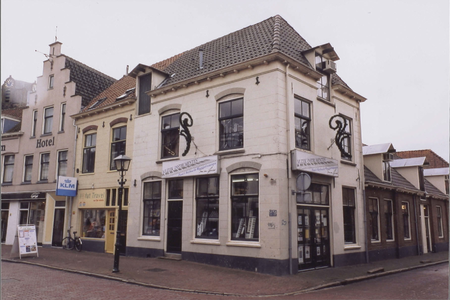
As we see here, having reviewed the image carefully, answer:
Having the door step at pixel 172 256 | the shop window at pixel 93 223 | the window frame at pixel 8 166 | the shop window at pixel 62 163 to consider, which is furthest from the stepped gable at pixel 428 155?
the window frame at pixel 8 166

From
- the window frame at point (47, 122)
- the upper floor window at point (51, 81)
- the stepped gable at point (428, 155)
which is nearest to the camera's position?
the window frame at point (47, 122)

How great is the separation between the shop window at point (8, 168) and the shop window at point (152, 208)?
13.4 m

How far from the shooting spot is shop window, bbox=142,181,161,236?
17.4 meters

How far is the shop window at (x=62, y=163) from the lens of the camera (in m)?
22.8

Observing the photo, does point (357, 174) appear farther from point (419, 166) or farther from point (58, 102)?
point (58, 102)

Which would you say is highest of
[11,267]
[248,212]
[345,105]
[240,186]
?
[345,105]

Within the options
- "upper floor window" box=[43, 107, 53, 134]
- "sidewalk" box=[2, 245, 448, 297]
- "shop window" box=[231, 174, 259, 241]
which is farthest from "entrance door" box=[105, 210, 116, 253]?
"upper floor window" box=[43, 107, 53, 134]

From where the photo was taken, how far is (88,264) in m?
14.8

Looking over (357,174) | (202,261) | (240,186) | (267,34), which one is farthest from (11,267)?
(357,174)

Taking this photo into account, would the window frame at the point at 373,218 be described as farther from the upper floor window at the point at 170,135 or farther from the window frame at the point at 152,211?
the window frame at the point at 152,211

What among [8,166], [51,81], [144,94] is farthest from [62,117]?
[144,94]

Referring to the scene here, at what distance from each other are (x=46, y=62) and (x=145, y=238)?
15.1 m

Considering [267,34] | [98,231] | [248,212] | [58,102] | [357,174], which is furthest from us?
[58,102]

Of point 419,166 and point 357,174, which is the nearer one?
point 357,174
